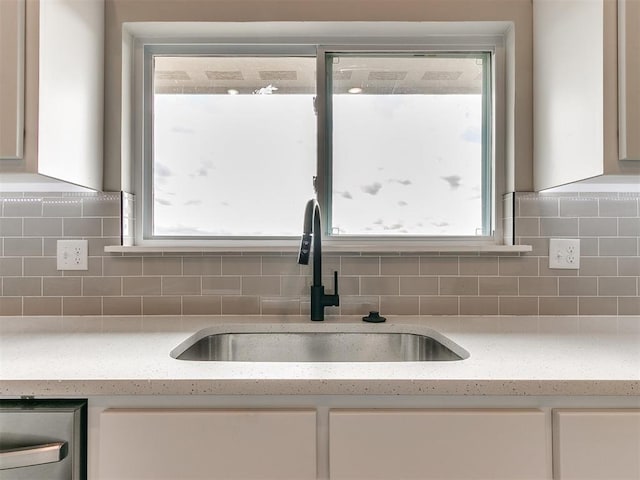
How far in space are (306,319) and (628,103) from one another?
109 cm

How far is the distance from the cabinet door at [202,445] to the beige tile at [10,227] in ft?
3.19

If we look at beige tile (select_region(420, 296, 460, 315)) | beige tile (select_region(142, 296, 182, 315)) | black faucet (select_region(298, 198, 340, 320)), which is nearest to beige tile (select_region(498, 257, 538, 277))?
beige tile (select_region(420, 296, 460, 315))

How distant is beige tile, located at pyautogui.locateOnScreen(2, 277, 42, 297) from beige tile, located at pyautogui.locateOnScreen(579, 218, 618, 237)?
1.93m

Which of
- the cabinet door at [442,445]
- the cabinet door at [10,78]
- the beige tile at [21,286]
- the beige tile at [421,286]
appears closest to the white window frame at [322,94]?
the beige tile at [421,286]

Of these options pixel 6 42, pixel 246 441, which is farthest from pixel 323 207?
pixel 6 42

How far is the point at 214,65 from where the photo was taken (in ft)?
5.16

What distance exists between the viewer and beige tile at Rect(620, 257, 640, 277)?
56.0 inches

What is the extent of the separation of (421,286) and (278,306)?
516 mm

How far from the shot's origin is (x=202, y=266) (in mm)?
1439

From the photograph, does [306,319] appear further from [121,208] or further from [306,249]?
[121,208]

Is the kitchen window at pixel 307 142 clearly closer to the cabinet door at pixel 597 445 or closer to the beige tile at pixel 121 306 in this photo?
the beige tile at pixel 121 306

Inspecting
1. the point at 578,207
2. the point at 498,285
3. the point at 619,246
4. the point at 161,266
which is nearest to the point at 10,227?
the point at 161,266

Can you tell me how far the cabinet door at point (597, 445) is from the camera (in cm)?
78

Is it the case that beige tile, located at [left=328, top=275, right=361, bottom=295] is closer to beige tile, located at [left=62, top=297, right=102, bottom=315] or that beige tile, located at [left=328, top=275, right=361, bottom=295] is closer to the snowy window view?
the snowy window view
